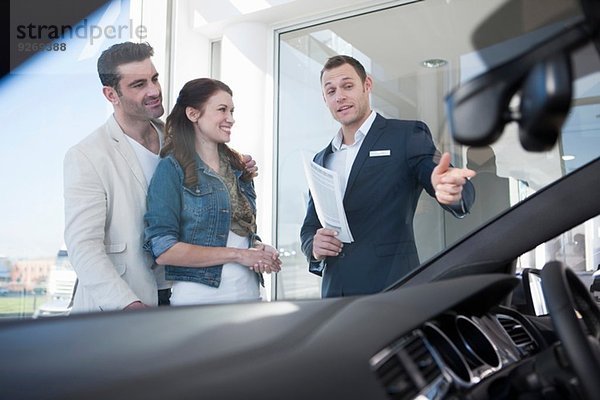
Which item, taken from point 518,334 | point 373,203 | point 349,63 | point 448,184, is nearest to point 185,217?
point 373,203

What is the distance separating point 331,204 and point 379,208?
229mm

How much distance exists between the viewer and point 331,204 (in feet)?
9.44

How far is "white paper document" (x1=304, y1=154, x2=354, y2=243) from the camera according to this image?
2.82 meters

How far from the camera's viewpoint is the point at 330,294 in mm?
2695

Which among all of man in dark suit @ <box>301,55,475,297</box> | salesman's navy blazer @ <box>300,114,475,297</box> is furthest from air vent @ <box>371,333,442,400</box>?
salesman's navy blazer @ <box>300,114,475,297</box>

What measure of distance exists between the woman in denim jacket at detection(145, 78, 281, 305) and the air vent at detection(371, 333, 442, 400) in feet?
6.30

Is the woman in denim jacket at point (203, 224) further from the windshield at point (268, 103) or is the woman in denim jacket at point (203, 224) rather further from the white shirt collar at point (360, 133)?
the windshield at point (268, 103)

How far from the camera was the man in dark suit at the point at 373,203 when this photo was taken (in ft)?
8.94

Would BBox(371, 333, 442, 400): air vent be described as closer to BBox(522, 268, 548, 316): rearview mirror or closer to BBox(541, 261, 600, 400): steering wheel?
BBox(541, 261, 600, 400): steering wheel

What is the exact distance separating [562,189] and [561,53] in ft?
2.30

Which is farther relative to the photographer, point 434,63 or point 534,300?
point 434,63

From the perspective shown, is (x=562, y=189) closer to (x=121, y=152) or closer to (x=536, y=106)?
(x=536, y=106)

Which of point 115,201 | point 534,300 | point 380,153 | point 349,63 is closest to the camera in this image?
point 534,300

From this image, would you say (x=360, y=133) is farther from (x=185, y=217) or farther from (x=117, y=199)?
(x=117, y=199)
